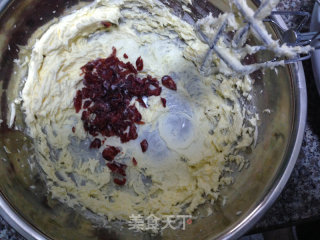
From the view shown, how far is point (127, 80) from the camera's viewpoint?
1.55 meters

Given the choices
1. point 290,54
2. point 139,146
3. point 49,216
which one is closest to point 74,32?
point 139,146

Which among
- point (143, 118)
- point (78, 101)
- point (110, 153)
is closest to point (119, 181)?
point (110, 153)

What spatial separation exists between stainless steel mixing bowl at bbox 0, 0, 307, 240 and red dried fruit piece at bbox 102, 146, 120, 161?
11.9 inches

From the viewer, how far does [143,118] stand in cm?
155

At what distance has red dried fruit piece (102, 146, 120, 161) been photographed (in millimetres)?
1458

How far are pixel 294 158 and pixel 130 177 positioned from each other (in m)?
0.77

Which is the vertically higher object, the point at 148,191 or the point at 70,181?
the point at 70,181

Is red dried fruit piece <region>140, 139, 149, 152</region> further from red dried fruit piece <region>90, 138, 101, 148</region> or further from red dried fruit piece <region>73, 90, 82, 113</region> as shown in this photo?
red dried fruit piece <region>73, 90, 82, 113</region>

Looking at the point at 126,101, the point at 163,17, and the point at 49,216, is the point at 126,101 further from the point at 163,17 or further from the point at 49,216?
the point at 49,216

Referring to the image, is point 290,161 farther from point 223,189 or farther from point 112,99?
point 112,99

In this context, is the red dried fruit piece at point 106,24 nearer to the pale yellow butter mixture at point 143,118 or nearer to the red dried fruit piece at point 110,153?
the pale yellow butter mixture at point 143,118

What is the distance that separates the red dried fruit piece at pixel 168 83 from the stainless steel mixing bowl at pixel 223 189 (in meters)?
0.43

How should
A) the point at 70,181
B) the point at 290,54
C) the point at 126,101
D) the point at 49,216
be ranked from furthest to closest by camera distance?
the point at 126,101 → the point at 70,181 → the point at 49,216 → the point at 290,54

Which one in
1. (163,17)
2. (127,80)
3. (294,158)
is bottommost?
(294,158)
